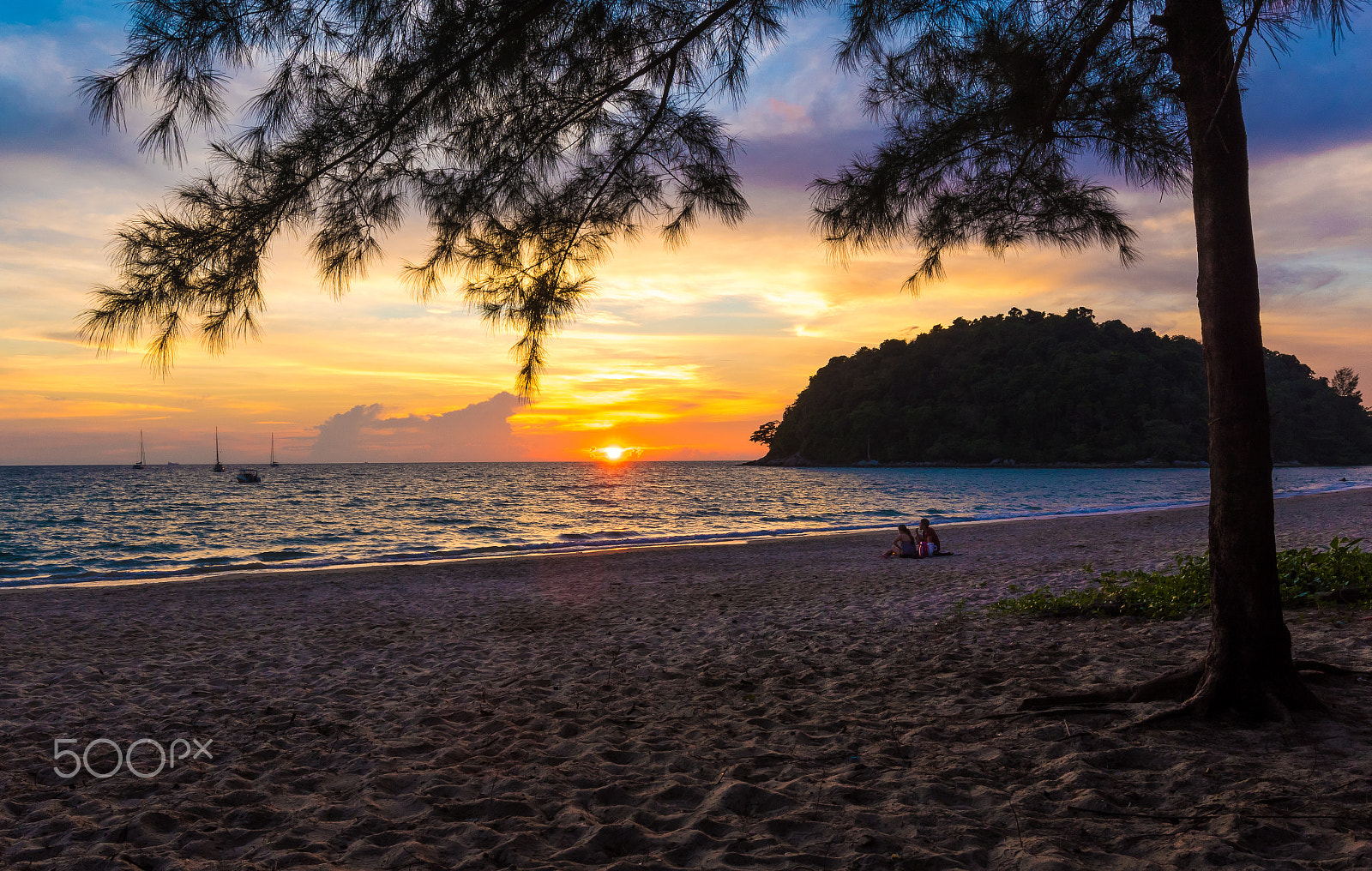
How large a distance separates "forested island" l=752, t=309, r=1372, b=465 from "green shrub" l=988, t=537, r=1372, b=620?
11431 centimetres

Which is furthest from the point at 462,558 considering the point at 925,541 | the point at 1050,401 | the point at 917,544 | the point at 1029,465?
the point at 1029,465

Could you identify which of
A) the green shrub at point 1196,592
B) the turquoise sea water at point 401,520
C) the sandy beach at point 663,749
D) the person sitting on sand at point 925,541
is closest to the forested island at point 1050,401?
the turquoise sea water at point 401,520

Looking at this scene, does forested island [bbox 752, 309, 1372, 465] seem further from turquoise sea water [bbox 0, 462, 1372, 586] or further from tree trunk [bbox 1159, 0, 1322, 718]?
tree trunk [bbox 1159, 0, 1322, 718]

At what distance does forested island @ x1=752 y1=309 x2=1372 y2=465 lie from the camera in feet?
356

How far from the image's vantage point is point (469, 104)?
490cm

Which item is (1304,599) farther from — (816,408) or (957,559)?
(816,408)

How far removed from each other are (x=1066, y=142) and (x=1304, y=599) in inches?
196

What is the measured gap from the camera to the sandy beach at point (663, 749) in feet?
9.77

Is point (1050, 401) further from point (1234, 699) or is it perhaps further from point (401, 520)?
point (1234, 699)

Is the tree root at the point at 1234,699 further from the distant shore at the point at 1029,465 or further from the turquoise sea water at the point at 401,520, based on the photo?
the distant shore at the point at 1029,465

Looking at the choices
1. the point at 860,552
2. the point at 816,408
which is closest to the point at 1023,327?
the point at 816,408

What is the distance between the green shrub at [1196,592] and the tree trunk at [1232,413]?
2.90m

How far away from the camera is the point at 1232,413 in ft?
12.6

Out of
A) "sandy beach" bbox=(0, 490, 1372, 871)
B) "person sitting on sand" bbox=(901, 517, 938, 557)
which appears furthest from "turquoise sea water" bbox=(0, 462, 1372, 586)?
"sandy beach" bbox=(0, 490, 1372, 871)
